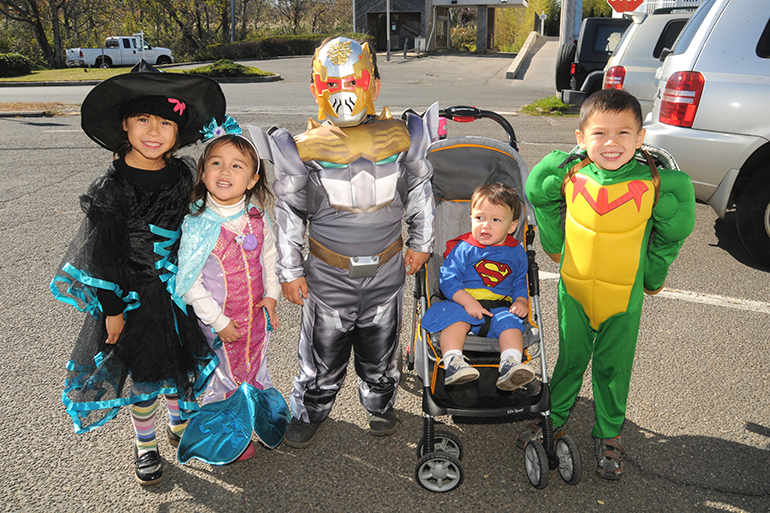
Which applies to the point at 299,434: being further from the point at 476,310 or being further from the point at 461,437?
the point at 476,310

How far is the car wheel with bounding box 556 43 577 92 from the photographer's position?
14141 millimetres

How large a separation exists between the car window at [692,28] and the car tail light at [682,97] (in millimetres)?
368

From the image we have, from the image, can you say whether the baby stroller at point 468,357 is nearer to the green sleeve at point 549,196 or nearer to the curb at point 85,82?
the green sleeve at point 549,196

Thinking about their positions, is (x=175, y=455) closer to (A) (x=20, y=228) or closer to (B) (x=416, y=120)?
(B) (x=416, y=120)

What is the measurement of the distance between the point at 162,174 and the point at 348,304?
3.59ft

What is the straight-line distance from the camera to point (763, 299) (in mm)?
4547

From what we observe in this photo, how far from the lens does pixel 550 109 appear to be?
532 inches

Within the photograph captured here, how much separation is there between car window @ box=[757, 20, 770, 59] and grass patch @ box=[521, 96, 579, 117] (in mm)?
8421

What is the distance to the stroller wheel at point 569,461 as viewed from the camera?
269 cm

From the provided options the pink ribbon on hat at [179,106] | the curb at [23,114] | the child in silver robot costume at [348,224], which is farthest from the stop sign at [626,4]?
the curb at [23,114]

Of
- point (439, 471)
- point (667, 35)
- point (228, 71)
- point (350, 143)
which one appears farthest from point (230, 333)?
point (228, 71)

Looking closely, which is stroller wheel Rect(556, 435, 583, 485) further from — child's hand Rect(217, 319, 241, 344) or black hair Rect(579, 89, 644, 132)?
child's hand Rect(217, 319, 241, 344)

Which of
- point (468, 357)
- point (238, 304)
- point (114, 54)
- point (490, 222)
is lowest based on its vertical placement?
point (468, 357)

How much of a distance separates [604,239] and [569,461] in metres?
1.06
